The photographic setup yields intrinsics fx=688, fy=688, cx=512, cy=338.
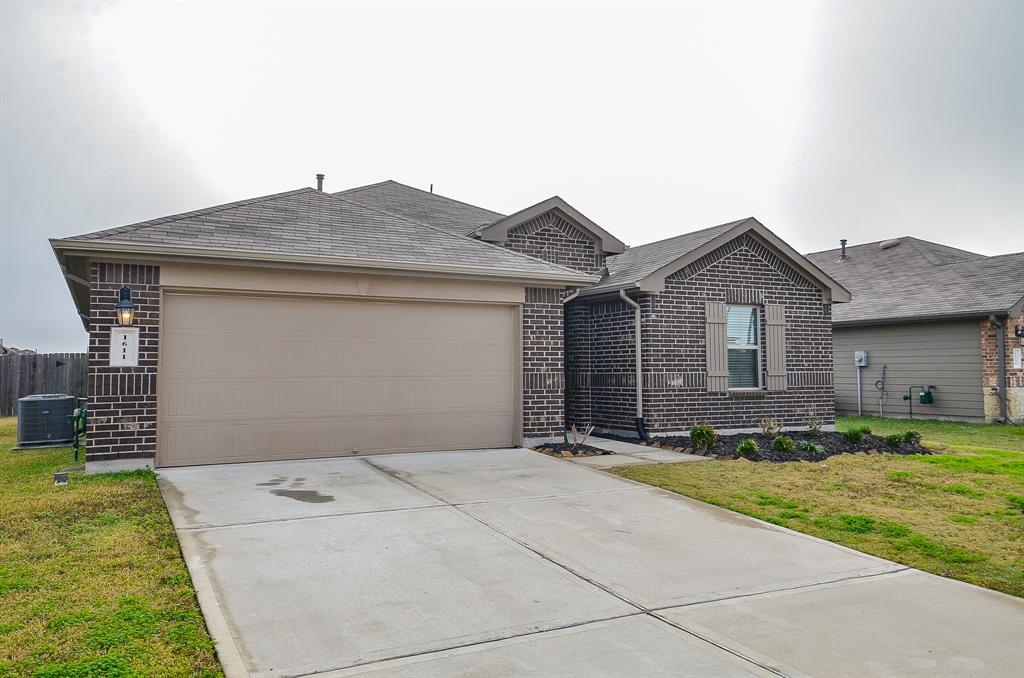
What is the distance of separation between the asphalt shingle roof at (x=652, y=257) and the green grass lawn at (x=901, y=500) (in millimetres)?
3905

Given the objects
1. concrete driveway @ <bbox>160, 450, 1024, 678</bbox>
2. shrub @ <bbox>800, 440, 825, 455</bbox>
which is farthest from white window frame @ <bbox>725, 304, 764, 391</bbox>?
concrete driveway @ <bbox>160, 450, 1024, 678</bbox>

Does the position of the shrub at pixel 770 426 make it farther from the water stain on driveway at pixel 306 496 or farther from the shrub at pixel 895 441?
the water stain on driveway at pixel 306 496

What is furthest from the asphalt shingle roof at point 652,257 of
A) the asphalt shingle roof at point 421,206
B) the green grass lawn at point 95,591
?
the green grass lawn at point 95,591

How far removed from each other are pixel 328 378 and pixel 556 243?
19.8ft

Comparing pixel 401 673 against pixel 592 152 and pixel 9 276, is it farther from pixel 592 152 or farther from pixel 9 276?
pixel 9 276

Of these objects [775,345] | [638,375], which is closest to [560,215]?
[638,375]

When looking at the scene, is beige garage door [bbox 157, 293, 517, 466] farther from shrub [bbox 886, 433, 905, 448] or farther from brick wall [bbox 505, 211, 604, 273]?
shrub [bbox 886, 433, 905, 448]

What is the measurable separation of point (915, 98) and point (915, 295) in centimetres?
511

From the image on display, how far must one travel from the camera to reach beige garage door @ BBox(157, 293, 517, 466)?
29.3 feet

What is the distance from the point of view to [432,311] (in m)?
10.4

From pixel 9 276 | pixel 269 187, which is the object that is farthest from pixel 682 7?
pixel 9 276

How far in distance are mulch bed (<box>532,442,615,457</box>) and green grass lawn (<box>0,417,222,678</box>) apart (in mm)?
5410

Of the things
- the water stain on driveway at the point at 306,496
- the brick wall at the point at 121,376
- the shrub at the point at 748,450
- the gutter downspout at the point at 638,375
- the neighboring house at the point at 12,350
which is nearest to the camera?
the water stain on driveway at the point at 306,496

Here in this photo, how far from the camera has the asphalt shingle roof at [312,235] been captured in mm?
8938
